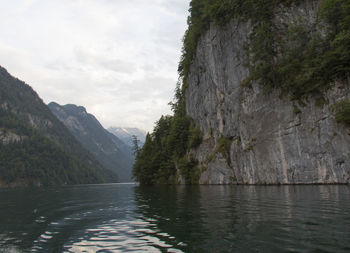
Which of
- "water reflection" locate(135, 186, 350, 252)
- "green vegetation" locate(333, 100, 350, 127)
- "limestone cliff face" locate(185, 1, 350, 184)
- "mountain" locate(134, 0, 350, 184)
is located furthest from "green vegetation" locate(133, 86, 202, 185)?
"water reflection" locate(135, 186, 350, 252)

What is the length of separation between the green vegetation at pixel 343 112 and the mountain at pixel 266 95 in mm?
142

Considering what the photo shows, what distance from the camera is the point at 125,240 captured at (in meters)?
11.4

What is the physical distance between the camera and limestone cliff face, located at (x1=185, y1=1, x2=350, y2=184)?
4191 cm

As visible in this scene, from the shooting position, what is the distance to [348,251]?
8.24 metres

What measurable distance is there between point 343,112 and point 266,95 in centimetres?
1598

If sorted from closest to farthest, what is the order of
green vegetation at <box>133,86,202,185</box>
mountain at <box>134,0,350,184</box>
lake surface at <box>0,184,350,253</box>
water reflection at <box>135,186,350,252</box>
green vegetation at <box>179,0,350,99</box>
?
1. water reflection at <box>135,186,350,252</box>
2. lake surface at <box>0,184,350,253</box>
3. green vegetation at <box>179,0,350,99</box>
4. mountain at <box>134,0,350,184</box>
5. green vegetation at <box>133,86,202,185</box>

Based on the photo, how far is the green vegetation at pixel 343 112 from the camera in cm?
3850

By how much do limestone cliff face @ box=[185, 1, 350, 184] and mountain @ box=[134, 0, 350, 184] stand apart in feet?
0.54

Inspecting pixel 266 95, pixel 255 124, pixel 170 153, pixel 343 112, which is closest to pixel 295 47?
pixel 266 95

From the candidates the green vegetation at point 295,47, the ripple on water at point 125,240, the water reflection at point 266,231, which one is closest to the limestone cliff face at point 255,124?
the green vegetation at point 295,47

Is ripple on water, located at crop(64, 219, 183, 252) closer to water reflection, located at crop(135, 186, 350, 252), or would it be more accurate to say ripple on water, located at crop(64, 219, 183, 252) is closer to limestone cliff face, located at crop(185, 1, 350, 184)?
water reflection, located at crop(135, 186, 350, 252)

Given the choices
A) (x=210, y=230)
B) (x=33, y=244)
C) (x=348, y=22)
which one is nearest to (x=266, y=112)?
(x=348, y=22)

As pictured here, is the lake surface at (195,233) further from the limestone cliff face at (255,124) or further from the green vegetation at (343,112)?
the limestone cliff face at (255,124)

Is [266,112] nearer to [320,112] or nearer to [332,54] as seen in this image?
[320,112]
